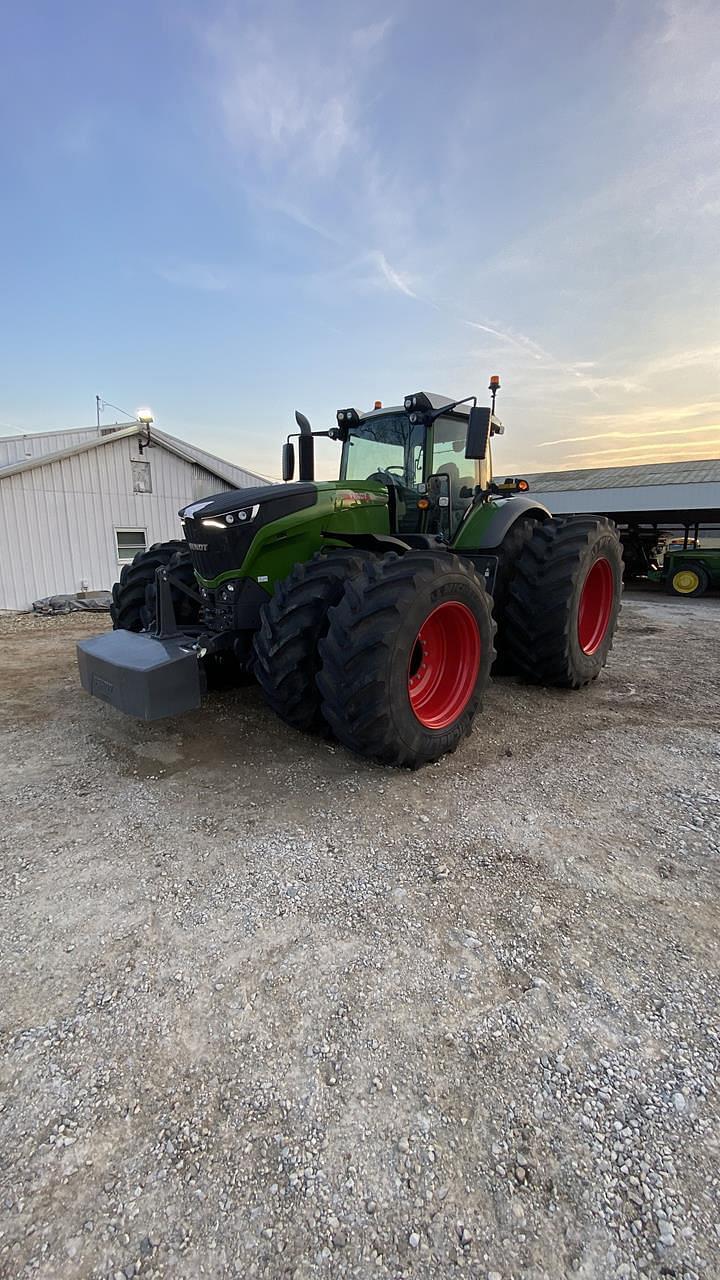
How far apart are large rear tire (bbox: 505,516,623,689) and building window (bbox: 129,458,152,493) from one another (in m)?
9.41

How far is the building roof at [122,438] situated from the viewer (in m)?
10.6

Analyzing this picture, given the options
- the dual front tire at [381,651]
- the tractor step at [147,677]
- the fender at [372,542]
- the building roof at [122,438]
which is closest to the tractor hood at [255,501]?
the fender at [372,542]

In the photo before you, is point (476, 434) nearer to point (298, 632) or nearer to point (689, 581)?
point (298, 632)

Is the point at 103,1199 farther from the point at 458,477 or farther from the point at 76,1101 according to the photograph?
the point at 458,477

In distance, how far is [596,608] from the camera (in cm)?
581

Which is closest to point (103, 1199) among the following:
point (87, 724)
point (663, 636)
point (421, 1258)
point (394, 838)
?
point (421, 1258)

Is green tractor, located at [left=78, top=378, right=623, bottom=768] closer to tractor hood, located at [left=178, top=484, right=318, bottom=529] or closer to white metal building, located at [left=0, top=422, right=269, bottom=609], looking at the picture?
tractor hood, located at [left=178, top=484, right=318, bottom=529]

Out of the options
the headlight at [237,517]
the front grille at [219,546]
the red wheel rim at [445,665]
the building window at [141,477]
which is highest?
the building window at [141,477]

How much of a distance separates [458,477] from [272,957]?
383cm

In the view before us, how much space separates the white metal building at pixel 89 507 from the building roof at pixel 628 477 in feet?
37.8

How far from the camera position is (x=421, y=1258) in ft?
4.04

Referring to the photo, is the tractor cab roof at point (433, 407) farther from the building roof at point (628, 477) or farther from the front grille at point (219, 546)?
the building roof at point (628, 477)

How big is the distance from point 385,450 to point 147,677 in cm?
276

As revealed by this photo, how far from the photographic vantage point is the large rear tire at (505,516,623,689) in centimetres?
470
